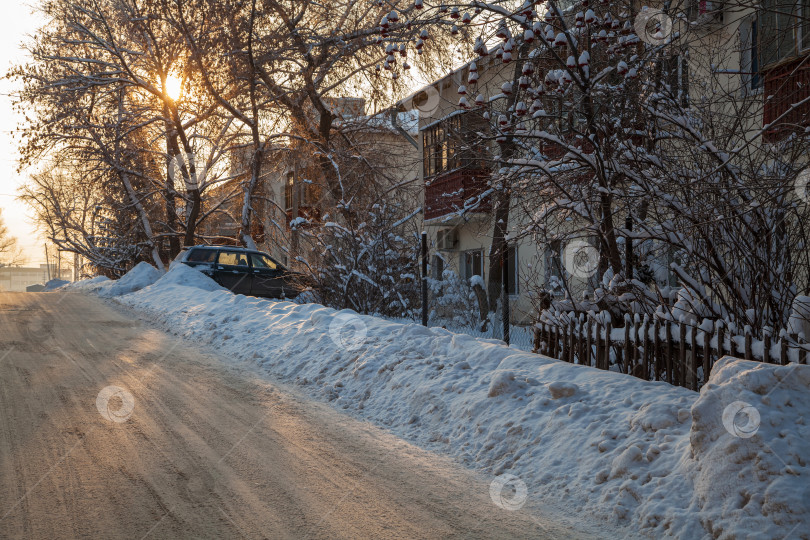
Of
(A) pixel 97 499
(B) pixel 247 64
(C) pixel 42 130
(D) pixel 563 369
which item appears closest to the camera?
(A) pixel 97 499

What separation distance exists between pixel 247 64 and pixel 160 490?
698 inches

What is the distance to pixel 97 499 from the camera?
4008 millimetres

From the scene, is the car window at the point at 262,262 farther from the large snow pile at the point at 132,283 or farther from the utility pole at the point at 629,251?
the utility pole at the point at 629,251

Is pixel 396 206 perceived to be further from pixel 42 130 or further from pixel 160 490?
pixel 42 130

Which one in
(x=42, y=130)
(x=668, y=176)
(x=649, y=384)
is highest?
(x=42, y=130)

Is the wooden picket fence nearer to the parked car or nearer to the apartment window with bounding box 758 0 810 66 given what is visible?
the apartment window with bounding box 758 0 810 66

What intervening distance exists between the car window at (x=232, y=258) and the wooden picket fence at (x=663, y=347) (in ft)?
47.3

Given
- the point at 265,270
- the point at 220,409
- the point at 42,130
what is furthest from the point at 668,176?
the point at 42,130

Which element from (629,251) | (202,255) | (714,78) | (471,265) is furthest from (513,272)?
(714,78)

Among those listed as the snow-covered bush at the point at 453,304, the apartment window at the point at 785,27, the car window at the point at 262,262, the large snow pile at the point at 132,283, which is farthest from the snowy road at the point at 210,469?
the large snow pile at the point at 132,283

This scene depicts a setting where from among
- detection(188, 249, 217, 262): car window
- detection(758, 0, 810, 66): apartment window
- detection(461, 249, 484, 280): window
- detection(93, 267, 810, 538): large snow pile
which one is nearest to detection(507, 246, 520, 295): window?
detection(461, 249, 484, 280): window

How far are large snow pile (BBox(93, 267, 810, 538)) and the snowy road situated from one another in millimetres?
443

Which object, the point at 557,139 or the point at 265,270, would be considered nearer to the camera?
the point at 557,139

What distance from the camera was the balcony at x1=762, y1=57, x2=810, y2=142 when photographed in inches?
227
